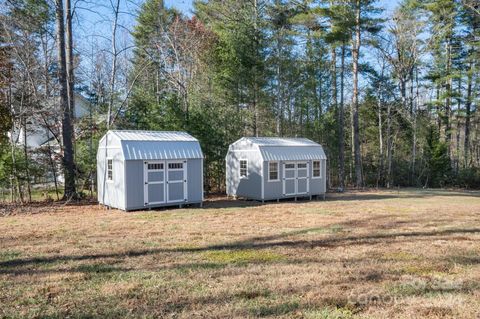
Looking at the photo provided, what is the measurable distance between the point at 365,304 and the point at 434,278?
139 centimetres

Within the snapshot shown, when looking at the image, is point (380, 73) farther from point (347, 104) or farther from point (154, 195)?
point (154, 195)

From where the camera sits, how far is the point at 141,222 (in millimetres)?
8938

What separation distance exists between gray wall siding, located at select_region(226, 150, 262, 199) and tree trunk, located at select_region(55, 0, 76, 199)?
566 cm

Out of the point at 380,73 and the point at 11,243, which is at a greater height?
the point at 380,73

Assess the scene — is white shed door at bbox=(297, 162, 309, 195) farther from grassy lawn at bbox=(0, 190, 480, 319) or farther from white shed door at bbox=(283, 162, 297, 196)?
grassy lawn at bbox=(0, 190, 480, 319)

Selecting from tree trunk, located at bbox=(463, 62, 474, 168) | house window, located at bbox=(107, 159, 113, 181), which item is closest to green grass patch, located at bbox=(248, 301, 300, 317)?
house window, located at bbox=(107, 159, 113, 181)

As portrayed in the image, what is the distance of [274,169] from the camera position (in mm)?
13938

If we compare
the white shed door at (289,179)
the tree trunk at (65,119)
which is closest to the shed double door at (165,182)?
the tree trunk at (65,119)

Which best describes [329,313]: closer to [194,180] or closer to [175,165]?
[175,165]

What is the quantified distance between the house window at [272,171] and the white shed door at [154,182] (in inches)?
157

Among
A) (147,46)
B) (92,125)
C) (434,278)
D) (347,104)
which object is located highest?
(147,46)

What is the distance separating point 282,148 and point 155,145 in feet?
16.2

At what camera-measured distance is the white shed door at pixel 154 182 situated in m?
11.3

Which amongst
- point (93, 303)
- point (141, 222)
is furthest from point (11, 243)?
point (93, 303)
